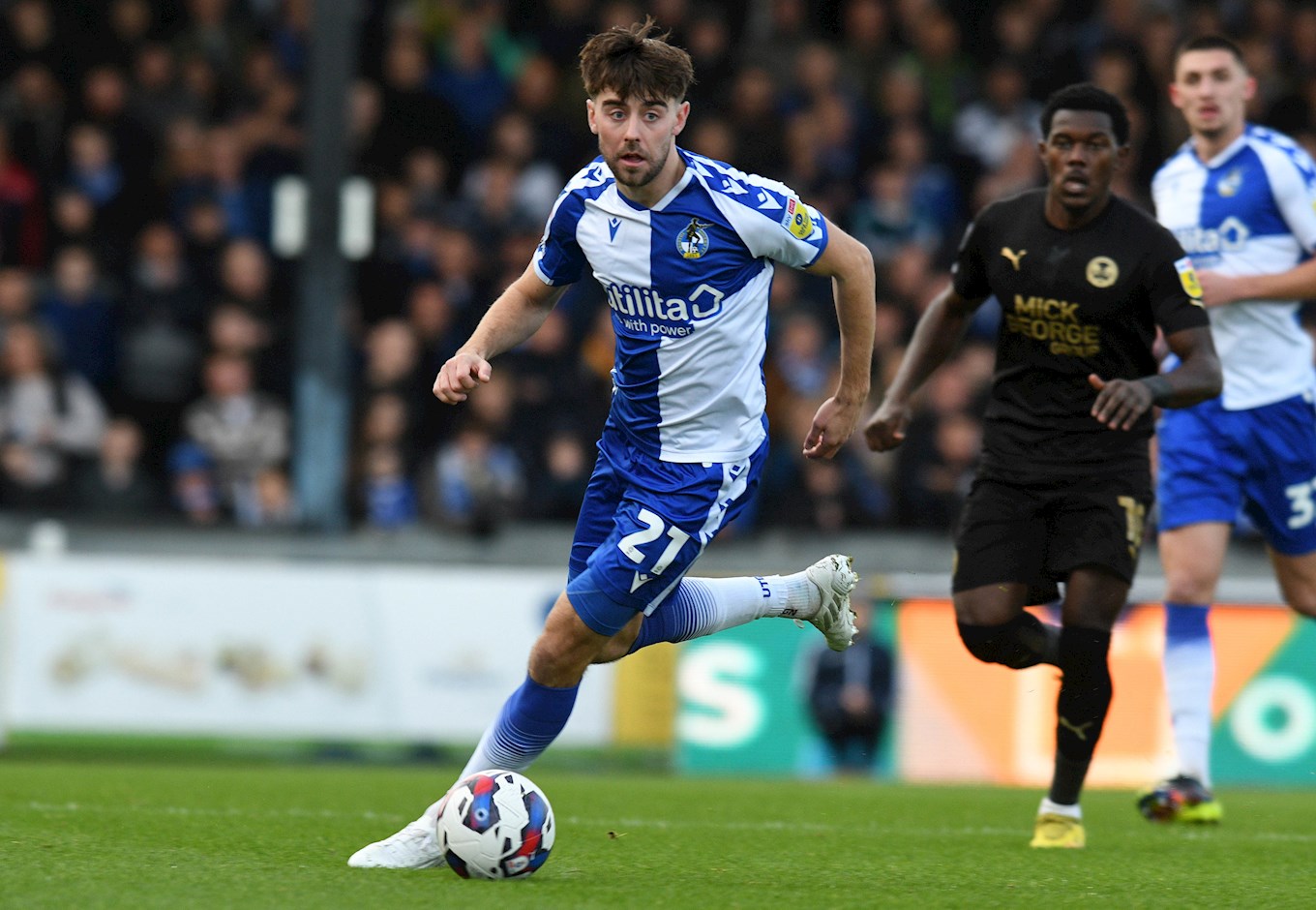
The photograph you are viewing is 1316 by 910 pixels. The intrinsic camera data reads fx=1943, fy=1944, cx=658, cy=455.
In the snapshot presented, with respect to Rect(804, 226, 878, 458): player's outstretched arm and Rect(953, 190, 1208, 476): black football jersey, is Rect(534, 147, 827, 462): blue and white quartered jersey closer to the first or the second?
Rect(804, 226, 878, 458): player's outstretched arm

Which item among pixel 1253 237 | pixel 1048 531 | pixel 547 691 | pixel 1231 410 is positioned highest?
pixel 1253 237

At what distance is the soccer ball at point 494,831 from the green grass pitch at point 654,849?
82 millimetres

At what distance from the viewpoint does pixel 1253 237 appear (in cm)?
711

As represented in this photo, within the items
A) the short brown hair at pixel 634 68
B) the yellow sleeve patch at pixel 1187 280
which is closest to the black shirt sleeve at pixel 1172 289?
the yellow sleeve patch at pixel 1187 280

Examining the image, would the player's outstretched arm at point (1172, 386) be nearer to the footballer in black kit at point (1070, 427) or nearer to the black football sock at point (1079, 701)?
the footballer in black kit at point (1070, 427)

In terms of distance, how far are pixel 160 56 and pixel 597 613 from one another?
9.68 meters

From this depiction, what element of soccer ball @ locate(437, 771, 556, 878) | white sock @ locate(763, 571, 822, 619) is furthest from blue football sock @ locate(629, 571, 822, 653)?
soccer ball @ locate(437, 771, 556, 878)

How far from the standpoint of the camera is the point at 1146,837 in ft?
21.5

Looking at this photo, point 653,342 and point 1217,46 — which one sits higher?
point 1217,46

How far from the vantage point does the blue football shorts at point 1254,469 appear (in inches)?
279

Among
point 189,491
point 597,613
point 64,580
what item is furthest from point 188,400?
point 597,613

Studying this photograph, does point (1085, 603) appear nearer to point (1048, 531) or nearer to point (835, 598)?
point (1048, 531)

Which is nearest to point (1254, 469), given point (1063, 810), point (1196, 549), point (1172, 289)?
point (1196, 549)

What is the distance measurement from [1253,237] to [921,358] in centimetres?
152
